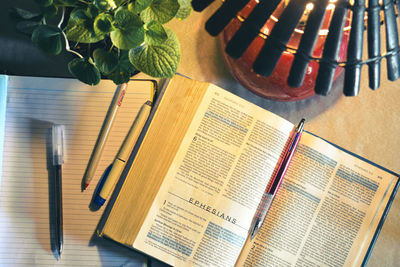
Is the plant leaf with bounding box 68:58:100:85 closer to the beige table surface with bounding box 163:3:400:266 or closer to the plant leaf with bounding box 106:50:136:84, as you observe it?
the plant leaf with bounding box 106:50:136:84

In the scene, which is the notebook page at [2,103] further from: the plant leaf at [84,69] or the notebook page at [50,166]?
the plant leaf at [84,69]

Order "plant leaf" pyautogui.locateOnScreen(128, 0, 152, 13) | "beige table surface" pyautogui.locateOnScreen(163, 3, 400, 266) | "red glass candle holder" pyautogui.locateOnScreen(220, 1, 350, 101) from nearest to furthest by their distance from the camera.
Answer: "plant leaf" pyautogui.locateOnScreen(128, 0, 152, 13)
"red glass candle holder" pyautogui.locateOnScreen(220, 1, 350, 101)
"beige table surface" pyautogui.locateOnScreen(163, 3, 400, 266)

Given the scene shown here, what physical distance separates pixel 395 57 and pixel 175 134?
1.20 ft

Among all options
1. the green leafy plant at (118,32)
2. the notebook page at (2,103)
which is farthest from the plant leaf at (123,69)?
the notebook page at (2,103)

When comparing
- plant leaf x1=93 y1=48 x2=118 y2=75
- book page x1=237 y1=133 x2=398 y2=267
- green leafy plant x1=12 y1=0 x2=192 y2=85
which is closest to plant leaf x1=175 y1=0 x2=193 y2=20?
green leafy plant x1=12 y1=0 x2=192 y2=85

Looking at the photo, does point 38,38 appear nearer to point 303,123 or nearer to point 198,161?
point 198,161

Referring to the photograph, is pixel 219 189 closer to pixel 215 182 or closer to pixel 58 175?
pixel 215 182

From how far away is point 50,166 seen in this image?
643 mm

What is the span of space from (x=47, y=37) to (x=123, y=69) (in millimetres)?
105

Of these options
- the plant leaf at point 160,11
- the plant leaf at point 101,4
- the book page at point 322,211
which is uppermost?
the plant leaf at point 160,11

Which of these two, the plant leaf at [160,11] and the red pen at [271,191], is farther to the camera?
the red pen at [271,191]

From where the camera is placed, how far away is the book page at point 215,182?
2.02ft

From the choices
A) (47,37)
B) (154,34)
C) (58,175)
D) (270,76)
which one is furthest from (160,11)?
(58,175)

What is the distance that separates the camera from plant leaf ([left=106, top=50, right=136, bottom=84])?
1.60ft
